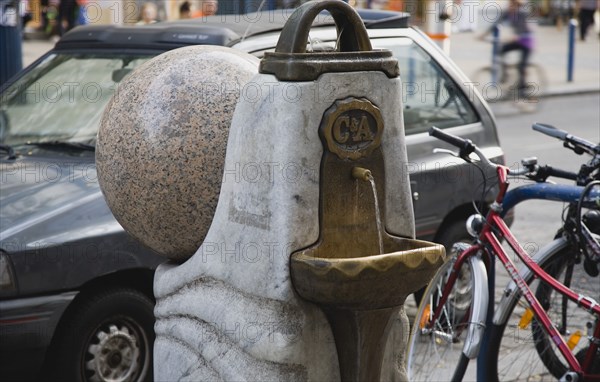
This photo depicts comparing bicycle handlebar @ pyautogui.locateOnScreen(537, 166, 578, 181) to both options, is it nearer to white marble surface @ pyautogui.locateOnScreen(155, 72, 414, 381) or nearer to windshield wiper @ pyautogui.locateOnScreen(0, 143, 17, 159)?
white marble surface @ pyautogui.locateOnScreen(155, 72, 414, 381)

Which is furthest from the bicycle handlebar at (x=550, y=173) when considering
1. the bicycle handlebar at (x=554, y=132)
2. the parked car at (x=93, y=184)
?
the parked car at (x=93, y=184)

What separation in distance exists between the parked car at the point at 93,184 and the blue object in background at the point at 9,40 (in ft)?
16.9

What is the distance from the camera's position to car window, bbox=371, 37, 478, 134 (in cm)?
688

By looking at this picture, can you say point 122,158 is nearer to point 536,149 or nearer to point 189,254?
point 189,254

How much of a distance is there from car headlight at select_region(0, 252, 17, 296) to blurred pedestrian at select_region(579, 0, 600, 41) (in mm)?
29668

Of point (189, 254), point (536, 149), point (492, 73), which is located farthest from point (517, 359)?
point (492, 73)

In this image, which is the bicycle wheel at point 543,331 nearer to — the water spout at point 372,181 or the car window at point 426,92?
the water spout at point 372,181

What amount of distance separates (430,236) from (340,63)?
3264 mm

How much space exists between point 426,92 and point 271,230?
3620 millimetres

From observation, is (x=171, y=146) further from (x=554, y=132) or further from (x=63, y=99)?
(x=63, y=99)

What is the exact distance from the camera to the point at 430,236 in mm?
6680

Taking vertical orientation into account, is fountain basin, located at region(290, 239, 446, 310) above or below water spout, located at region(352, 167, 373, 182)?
below

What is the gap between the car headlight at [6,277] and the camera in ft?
16.4

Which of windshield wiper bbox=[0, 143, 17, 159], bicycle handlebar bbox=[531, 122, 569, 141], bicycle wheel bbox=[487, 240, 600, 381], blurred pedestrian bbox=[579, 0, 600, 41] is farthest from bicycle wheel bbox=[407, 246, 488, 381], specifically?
blurred pedestrian bbox=[579, 0, 600, 41]
